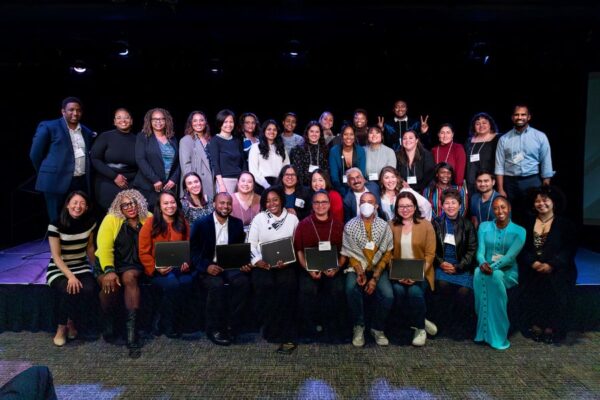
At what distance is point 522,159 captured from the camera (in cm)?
384

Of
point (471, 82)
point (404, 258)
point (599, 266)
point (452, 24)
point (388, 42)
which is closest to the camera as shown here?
point (404, 258)

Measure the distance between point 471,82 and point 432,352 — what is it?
4542 mm

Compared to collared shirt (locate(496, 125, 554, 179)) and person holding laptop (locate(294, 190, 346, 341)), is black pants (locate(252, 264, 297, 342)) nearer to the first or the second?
person holding laptop (locate(294, 190, 346, 341))

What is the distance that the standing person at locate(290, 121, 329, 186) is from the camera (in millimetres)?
4043

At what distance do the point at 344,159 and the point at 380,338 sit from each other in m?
1.82

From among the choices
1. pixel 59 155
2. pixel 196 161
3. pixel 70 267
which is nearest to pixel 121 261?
pixel 70 267

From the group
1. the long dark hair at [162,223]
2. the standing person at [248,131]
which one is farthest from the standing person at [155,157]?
the standing person at [248,131]

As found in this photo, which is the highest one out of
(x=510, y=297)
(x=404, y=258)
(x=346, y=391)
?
(x=404, y=258)

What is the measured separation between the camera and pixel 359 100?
20.2 feet

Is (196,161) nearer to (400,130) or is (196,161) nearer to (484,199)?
(400,130)

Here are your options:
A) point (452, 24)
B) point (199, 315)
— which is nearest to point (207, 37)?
point (452, 24)

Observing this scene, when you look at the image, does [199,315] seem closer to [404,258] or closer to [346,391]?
[346,391]

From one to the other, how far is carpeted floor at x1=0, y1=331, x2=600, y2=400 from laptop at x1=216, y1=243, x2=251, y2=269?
0.61 metres

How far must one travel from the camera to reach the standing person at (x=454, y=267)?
3113mm
